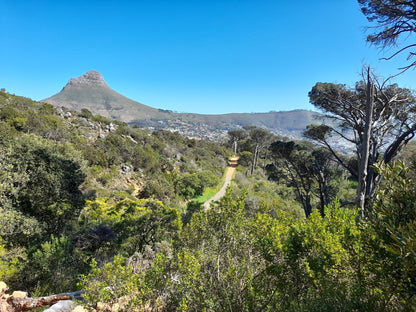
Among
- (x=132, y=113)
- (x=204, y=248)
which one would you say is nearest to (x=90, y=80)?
(x=132, y=113)

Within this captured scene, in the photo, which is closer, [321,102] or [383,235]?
[383,235]

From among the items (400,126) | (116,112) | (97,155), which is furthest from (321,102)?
(116,112)

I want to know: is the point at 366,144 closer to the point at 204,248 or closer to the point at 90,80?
the point at 204,248

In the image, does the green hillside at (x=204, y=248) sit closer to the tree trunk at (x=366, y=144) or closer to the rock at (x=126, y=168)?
the tree trunk at (x=366, y=144)

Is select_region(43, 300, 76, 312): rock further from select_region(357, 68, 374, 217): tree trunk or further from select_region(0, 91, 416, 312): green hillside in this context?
select_region(357, 68, 374, 217): tree trunk

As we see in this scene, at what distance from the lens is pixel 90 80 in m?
159

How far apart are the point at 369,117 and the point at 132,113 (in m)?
132

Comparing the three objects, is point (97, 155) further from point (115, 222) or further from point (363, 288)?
point (363, 288)

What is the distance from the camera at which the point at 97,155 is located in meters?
15.3

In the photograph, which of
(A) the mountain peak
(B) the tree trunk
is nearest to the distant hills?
(A) the mountain peak

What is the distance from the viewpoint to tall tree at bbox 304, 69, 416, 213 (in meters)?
6.04

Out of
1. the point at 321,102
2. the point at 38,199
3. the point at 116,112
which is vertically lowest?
the point at 38,199

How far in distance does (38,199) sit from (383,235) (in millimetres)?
9124

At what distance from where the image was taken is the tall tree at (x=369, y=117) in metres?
6.04
